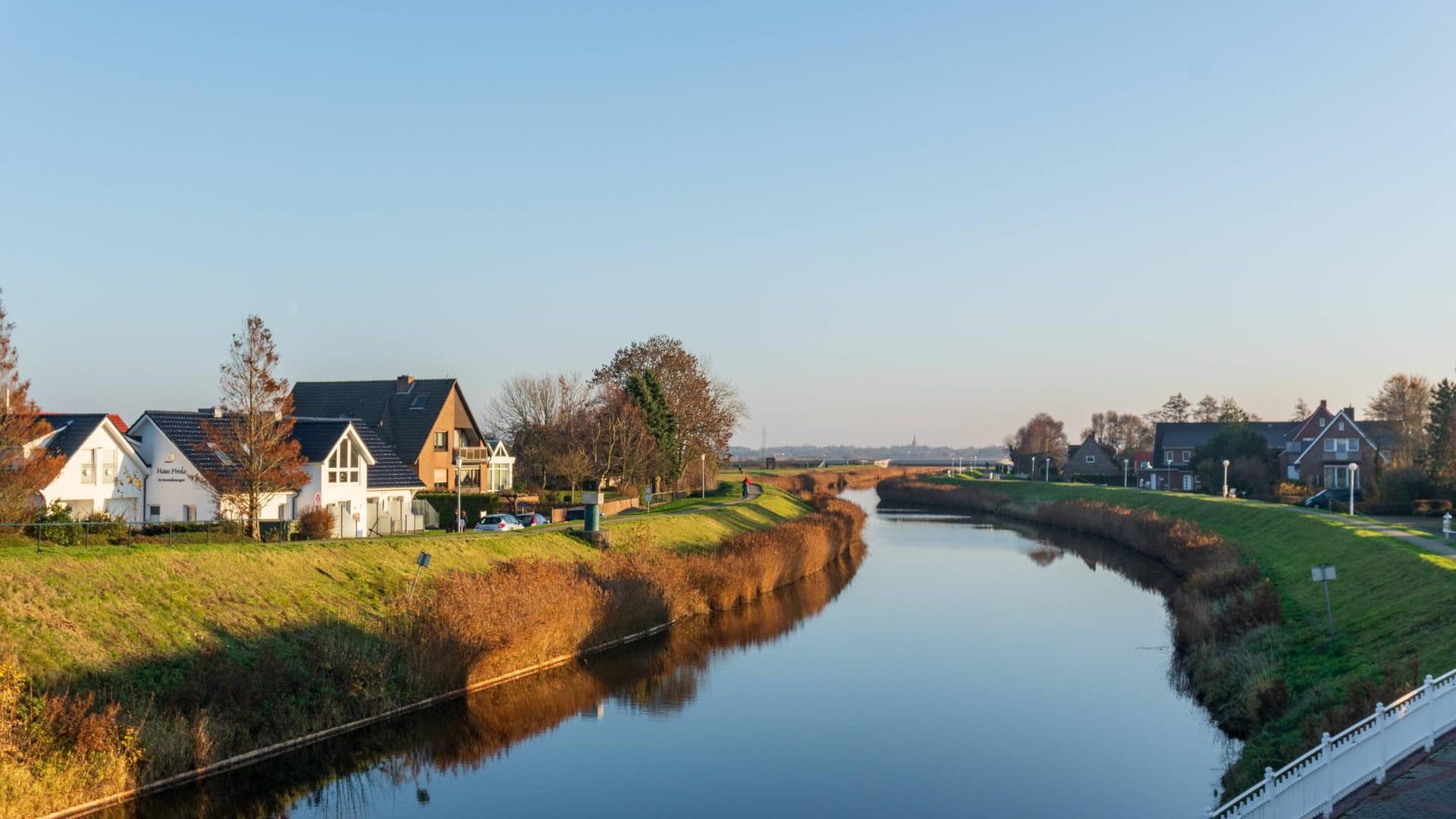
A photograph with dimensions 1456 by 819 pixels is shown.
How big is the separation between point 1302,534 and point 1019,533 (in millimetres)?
34458

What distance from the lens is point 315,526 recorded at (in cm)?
4100

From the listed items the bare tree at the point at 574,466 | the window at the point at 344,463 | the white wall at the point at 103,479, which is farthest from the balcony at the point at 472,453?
the white wall at the point at 103,479

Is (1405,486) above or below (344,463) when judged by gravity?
below

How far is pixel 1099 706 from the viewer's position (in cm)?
2888

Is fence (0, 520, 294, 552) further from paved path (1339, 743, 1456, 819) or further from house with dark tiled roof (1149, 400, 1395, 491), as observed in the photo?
house with dark tiled roof (1149, 400, 1395, 491)

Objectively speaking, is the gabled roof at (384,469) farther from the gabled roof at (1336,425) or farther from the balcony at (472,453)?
the gabled roof at (1336,425)

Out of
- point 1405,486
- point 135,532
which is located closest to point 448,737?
point 135,532

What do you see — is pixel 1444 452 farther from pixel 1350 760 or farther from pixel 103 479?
pixel 103 479

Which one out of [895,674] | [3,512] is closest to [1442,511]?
[895,674]

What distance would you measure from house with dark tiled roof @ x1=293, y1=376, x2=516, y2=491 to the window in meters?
16.6

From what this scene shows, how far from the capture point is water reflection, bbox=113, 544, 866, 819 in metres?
20.2

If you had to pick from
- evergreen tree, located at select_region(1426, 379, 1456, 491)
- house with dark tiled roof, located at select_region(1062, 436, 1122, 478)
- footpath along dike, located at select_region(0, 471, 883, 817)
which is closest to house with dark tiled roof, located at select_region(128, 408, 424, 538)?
footpath along dike, located at select_region(0, 471, 883, 817)

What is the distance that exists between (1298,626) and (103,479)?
43.9 m

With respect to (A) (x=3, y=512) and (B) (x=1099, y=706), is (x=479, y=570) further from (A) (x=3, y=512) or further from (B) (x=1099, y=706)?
(B) (x=1099, y=706)
